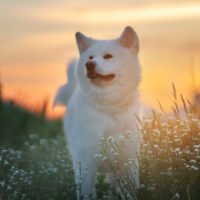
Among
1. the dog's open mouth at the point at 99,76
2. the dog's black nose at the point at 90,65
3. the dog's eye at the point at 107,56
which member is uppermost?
the dog's eye at the point at 107,56

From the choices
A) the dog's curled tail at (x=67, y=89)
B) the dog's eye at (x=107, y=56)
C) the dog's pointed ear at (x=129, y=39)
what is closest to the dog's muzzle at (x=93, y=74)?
the dog's eye at (x=107, y=56)

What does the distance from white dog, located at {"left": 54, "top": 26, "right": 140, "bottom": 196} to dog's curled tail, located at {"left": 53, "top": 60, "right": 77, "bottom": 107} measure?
1124 millimetres

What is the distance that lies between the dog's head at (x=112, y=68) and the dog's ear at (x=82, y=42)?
0.15 metres

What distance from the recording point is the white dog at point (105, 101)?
13.6 ft

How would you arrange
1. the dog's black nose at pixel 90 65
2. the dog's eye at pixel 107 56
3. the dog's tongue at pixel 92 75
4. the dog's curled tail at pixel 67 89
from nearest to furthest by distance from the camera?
the dog's black nose at pixel 90 65 → the dog's tongue at pixel 92 75 → the dog's eye at pixel 107 56 → the dog's curled tail at pixel 67 89

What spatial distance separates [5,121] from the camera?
8812mm

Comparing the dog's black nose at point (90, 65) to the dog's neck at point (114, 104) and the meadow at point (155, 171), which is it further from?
the meadow at point (155, 171)

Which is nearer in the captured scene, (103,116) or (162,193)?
(162,193)

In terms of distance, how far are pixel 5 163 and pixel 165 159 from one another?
176 centimetres

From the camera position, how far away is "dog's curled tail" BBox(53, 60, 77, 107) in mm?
5574

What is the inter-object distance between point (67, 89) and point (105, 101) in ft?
4.95

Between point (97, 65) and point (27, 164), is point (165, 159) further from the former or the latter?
point (27, 164)

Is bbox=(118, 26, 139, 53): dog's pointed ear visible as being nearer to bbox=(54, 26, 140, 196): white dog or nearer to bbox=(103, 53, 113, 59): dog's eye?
bbox=(54, 26, 140, 196): white dog

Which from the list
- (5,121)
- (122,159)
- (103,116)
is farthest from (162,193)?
(5,121)
